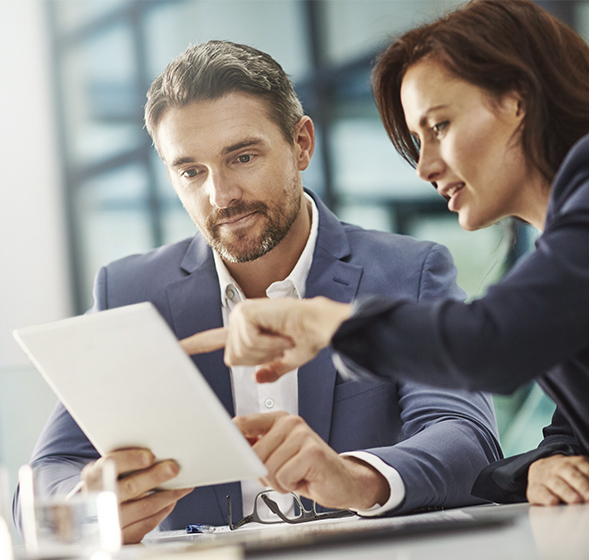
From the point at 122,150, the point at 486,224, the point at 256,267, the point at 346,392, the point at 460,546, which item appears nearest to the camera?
the point at 460,546

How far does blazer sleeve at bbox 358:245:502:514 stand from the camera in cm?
132

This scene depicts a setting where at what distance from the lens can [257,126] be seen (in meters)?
1.91

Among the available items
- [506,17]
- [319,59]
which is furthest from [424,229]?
[506,17]

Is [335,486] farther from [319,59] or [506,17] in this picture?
[319,59]

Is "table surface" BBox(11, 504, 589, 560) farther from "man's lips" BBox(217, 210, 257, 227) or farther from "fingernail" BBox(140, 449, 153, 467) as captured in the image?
"man's lips" BBox(217, 210, 257, 227)

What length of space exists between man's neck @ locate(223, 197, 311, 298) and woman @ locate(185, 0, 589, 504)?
56cm

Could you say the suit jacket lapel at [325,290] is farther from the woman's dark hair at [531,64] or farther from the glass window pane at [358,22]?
the glass window pane at [358,22]

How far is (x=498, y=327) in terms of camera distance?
2.71 feet

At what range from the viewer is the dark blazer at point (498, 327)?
32.5 inches

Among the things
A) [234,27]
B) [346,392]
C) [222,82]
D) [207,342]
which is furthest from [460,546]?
[234,27]

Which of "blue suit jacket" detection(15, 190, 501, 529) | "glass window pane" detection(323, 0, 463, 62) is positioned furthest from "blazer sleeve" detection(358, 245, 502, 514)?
"glass window pane" detection(323, 0, 463, 62)

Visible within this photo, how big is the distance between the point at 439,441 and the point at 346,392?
0.34 m

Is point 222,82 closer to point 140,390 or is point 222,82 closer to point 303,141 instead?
point 303,141

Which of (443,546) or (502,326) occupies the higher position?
(502,326)
